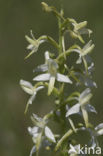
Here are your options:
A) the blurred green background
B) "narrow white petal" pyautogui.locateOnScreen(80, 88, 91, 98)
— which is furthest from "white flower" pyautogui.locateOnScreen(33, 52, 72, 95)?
the blurred green background

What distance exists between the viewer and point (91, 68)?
315 centimetres

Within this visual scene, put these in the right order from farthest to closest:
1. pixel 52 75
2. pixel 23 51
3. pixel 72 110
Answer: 1. pixel 23 51
2. pixel 52 75
3. pixel 72 110

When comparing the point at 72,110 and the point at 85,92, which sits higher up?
the point at 85,92

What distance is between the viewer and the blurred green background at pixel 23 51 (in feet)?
19.5

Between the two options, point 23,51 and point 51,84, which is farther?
point 23,51

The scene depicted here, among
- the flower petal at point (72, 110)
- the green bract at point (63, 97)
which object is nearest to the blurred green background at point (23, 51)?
the green bract at point (63, 97)

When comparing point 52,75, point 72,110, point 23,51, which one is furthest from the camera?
point 23,51

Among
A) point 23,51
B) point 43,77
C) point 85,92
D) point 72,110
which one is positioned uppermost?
point 23,51

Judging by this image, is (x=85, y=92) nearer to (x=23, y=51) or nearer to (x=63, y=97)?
(x=63, y=97)

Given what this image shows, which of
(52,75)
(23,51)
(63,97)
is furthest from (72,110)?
(23,51)

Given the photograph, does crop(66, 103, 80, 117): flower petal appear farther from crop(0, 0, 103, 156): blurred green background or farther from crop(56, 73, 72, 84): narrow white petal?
crop(0, 0, 103, 156): blurred green background

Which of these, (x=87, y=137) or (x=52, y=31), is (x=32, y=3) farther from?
(x=87, y=137)

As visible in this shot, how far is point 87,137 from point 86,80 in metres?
2.54

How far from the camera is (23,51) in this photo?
727 centimetres
